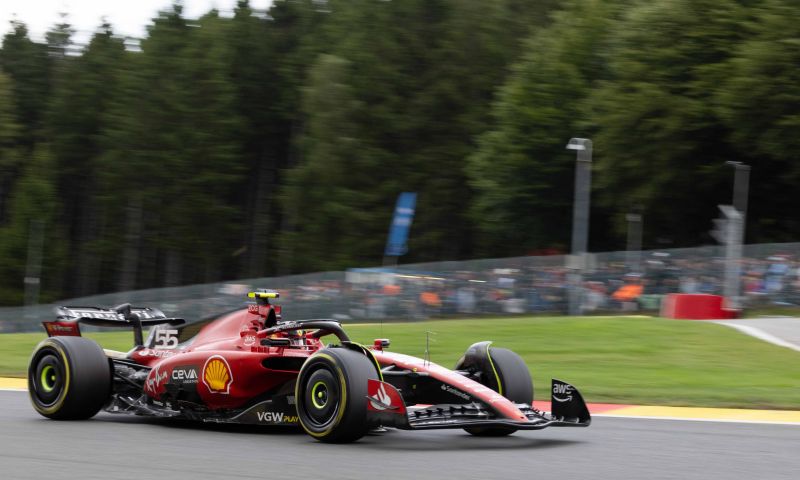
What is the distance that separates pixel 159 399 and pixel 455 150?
4345 cm

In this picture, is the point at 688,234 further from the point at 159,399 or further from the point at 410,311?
the point at 159,399

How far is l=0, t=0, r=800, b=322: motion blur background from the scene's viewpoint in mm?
30578

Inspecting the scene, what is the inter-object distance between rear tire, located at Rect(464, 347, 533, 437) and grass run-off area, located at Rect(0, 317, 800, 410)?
406 cm

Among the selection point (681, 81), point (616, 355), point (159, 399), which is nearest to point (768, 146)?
point (681, 81)

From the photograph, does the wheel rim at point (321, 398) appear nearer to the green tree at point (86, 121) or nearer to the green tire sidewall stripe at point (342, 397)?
the green tire sidewall stripe at point (342, 397)

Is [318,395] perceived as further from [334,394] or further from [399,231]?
[399,231]

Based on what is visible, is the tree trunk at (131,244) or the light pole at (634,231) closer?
the light pole at (634,231)

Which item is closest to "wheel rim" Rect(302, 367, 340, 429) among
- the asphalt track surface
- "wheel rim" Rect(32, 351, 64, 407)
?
the asphalt track surface

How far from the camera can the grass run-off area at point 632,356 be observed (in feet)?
46.6

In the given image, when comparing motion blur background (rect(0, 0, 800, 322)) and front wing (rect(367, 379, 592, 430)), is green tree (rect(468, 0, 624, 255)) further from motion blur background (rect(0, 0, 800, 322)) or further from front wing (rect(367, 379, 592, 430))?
front wing (rect(367, 379, 592, 430))

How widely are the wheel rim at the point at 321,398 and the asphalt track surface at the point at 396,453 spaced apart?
9.0 inches

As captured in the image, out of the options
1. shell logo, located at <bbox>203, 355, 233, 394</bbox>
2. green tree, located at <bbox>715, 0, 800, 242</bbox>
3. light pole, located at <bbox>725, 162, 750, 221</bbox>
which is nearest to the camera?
Answer: shell logo, located at <bbox>203, 355, 233, 394</bbox>

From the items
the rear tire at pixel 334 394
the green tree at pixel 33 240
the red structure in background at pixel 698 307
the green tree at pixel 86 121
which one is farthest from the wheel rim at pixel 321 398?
the green tree at pixel 86 121

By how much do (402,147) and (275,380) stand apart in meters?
44.1
